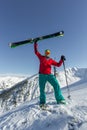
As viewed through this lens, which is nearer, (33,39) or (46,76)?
(46,76)

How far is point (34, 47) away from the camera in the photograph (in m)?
13.5

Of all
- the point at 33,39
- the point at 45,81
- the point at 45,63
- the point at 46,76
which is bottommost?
the point at 45,81

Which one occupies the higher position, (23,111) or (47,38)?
(47,38)

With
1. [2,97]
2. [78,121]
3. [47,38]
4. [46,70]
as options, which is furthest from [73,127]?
[2,97]

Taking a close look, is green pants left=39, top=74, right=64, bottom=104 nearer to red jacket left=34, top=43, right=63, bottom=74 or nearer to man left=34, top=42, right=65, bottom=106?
man left=34, top=42, right=65, bottom=106

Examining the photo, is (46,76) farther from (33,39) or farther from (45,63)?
(33,39)

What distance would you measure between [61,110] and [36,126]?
1679 millimetres

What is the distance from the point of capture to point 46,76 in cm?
1288

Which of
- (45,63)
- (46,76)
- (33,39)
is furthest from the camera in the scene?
(33,39)

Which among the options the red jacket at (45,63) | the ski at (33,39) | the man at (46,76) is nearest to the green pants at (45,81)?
the man at (46,76)

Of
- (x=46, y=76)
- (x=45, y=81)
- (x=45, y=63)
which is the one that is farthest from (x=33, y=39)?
(x=45, y=81)

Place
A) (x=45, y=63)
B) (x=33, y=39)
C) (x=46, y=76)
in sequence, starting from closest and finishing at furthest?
(x=46, y=76), (x=45, y=63), (x=33, y=39)

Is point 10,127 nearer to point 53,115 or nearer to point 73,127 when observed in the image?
point 53,115

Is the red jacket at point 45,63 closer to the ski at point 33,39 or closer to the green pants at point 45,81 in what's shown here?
the green pants at point 45,81
